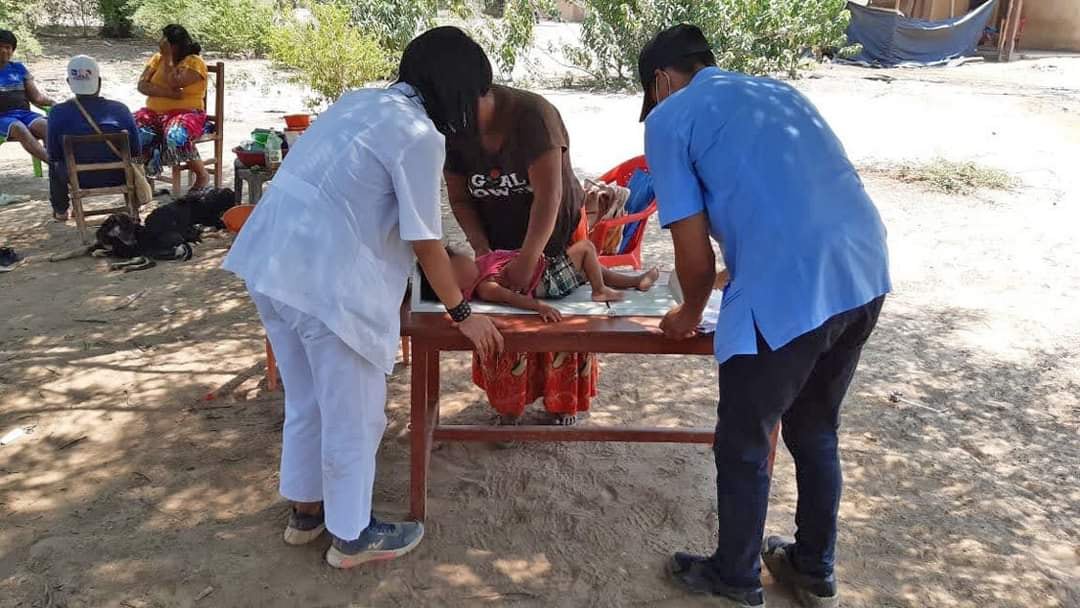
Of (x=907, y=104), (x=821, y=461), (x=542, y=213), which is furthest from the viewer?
(x=907, y=104)

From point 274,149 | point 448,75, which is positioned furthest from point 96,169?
point 448,75

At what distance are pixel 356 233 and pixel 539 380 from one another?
1381 mm

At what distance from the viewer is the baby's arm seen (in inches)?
102

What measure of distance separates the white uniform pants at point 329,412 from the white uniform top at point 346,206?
9cm

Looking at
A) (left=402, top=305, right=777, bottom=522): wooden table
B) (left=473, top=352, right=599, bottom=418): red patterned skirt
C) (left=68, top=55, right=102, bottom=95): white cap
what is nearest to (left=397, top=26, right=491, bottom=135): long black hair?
(left=402, top=305, right=777, bottom=522): wooden table

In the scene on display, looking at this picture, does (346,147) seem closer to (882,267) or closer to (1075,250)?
(882,267)

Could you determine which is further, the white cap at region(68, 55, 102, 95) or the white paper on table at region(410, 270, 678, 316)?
the white cap at region(68, 55, 102, 95)

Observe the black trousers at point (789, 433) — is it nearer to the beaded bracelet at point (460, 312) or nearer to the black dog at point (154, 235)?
the beaded bracelet at point (460, 312)

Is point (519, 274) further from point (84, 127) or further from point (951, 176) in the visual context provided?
point (951, 176)

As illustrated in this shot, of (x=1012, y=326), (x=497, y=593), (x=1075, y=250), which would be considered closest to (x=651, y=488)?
(x=497, y=593)

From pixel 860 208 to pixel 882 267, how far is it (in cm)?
16

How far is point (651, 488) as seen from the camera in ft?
9.99

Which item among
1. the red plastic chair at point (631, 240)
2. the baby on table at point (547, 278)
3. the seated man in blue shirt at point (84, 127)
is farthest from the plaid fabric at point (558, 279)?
the seated man in blue shirt at point (84, 127)

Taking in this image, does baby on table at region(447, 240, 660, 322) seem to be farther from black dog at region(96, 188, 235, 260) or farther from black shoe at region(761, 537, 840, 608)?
black dog at region(96, 188, 235, 260)
